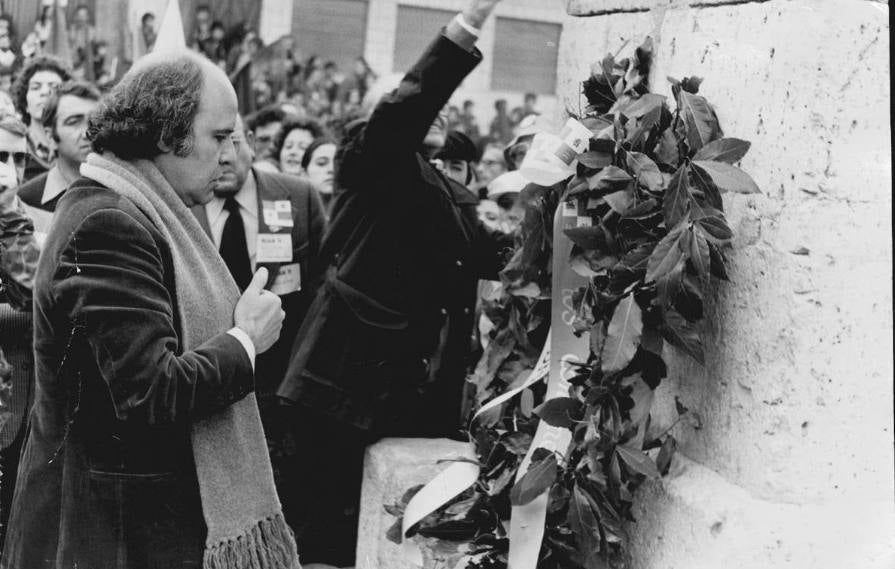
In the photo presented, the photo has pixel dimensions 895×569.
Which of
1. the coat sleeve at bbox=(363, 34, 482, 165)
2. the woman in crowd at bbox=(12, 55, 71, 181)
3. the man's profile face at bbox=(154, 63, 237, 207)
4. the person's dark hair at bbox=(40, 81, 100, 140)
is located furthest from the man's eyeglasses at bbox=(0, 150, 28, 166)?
the man's profile face at bbox=(154, 63, 237, 207)

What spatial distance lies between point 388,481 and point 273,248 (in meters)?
1.48

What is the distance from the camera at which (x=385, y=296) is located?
156 inches

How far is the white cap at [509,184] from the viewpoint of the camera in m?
2.65

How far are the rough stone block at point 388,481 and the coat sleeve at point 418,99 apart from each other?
915 millimetres

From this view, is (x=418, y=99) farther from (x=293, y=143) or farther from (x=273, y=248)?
(x=293, y=143)

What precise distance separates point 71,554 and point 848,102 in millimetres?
1704

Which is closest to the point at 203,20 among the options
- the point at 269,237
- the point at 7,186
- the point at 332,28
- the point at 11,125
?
the point at 332,28

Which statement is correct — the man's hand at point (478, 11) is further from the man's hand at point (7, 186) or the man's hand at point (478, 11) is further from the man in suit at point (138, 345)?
the man's hand at point (7, 186)

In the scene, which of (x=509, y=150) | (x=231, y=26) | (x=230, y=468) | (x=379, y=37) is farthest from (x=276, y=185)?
(x=379, y=37)

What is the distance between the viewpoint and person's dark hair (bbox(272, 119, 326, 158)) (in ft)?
21.8

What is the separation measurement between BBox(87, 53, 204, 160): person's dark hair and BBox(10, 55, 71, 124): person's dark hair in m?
3.47

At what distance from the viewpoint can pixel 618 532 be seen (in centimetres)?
229

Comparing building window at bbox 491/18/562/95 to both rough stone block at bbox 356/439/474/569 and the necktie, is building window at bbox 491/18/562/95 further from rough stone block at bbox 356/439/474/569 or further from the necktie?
rough stone block at bbox 356/439/474/569

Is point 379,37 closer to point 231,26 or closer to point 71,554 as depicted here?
point 231,26
